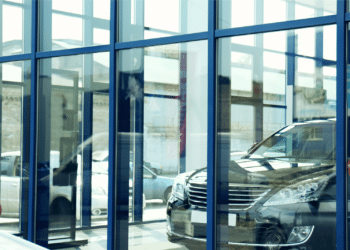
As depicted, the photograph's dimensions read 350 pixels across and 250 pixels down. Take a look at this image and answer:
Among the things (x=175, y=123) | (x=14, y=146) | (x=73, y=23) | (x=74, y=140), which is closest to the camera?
(x=175, y=123)

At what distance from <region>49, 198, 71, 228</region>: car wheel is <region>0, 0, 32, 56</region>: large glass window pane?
2.39m

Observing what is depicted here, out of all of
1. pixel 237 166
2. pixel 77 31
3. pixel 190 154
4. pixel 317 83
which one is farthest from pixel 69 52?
pixel 317 83

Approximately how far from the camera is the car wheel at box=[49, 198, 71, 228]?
6547mm

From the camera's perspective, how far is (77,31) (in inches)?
258

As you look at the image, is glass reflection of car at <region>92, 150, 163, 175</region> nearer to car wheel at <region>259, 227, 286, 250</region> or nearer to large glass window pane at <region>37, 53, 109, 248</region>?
large glass window pane at <region>37, 53, 109, 248</region>

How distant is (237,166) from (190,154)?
0.62m

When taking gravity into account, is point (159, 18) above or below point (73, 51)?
above

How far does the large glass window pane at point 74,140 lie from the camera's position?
20.4ft

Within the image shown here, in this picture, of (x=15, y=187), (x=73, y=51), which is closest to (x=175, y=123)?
(x=73, y=51)

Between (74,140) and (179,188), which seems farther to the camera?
(74,140)

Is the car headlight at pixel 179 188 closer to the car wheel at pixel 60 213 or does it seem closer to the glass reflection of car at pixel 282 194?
the glass reflection of car at pixel 282 194

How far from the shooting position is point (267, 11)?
489 cm

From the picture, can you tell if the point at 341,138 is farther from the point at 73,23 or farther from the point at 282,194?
the point at 73,23

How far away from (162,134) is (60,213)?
2189mm
